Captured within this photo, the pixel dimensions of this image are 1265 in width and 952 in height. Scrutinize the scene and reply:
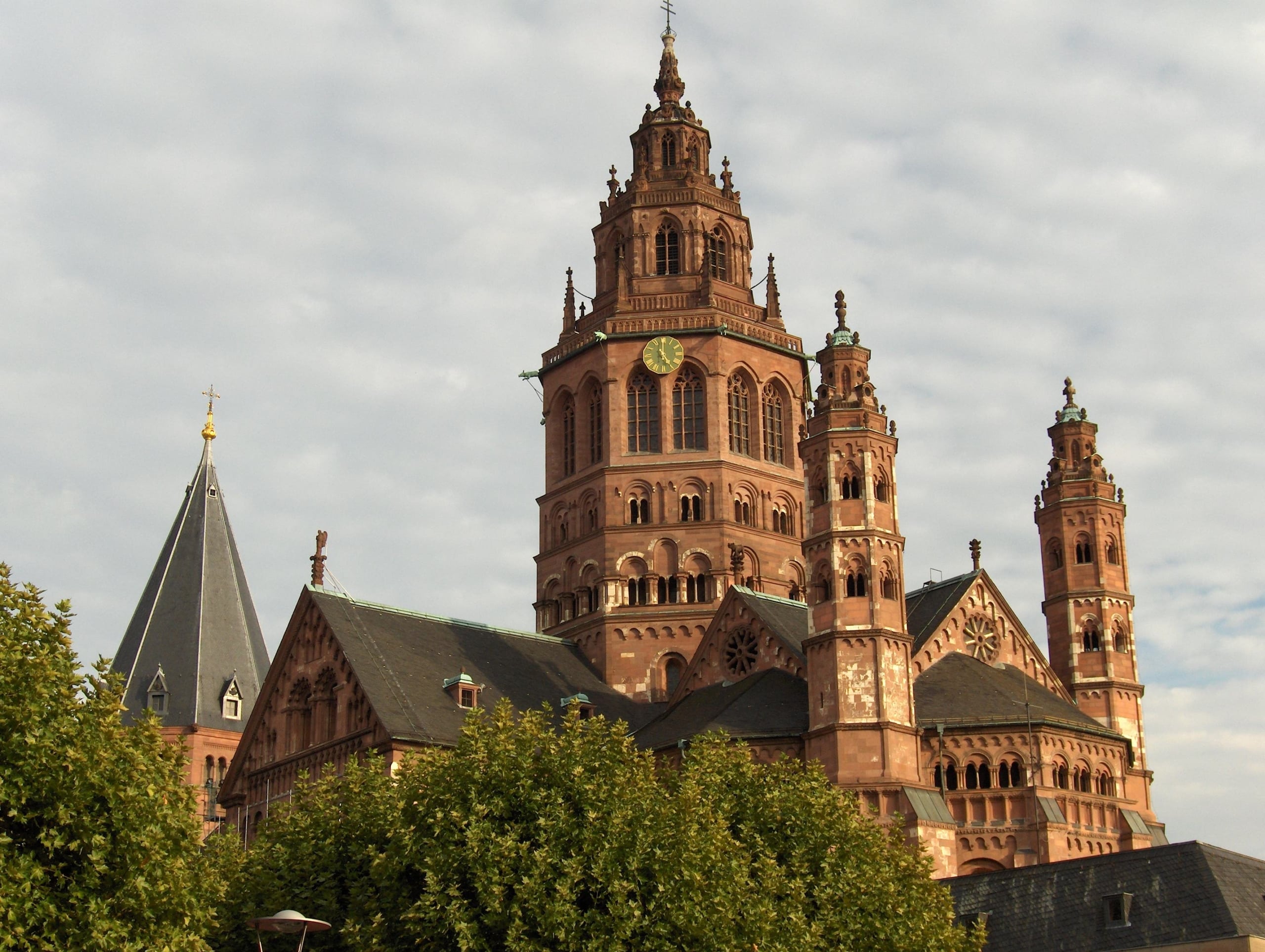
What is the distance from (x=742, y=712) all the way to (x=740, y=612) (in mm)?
8334

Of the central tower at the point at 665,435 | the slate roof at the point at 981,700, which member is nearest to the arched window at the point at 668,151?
the central tower at the point at 665,435

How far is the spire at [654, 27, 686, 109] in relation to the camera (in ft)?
297

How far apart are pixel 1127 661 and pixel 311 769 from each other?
32.9 metres

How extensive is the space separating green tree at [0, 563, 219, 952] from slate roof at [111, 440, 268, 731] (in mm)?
67847

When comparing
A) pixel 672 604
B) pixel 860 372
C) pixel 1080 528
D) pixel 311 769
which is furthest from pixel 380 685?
pixel 1080 528

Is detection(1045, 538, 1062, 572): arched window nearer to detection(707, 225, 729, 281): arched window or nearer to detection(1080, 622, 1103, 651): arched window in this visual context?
detection(1080, 622, 1103, 651): arched window

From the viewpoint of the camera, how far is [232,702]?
10300 centimetres

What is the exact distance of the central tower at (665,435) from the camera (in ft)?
257

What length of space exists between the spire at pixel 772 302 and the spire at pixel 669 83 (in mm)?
10521

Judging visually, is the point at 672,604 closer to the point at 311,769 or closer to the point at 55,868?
the point at 311,769

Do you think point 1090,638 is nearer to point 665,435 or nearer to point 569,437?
point 665,435

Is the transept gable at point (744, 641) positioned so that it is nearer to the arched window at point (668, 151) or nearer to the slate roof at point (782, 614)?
the slate roof at point (782, 614)

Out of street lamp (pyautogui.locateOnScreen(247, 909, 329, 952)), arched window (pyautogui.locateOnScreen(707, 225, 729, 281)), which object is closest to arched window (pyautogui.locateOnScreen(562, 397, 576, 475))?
arched window (pyautogui.locateOnScreen(707, 225, 729, 281))

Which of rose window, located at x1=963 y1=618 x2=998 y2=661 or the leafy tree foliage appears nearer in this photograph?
the leafy tree foliage
